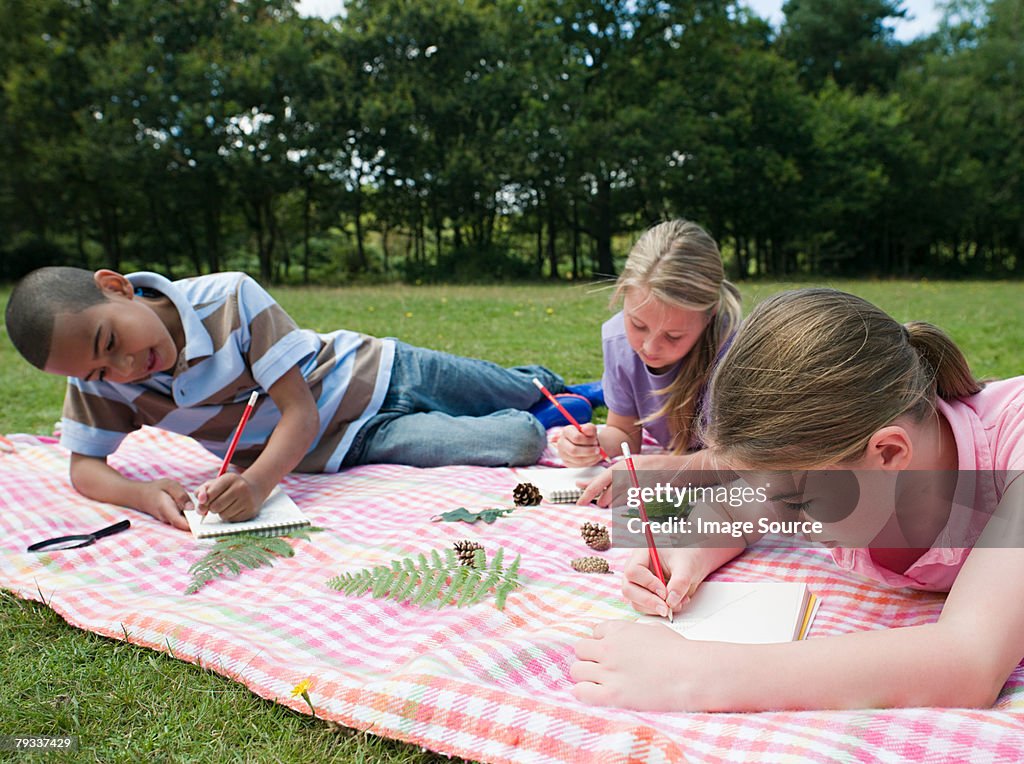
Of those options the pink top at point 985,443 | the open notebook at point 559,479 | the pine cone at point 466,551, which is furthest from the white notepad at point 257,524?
the pink top at point 985,443

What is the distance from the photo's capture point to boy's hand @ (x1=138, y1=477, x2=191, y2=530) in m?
2.62

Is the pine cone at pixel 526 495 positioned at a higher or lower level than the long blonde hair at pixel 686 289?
lower

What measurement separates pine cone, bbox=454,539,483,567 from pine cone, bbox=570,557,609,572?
0.88 ft

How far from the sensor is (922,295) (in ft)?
45.8

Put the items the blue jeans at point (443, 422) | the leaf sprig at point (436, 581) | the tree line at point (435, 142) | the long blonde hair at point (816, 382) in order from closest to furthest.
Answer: the long blonde hair at point (816, 382), the leaf sprig at point (436, 581), the blue jeans at point (443, 422), the tree line at point (435, 142)

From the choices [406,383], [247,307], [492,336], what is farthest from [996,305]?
[247,307]

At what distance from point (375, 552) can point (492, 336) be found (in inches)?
211

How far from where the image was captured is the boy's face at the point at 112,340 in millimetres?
2422

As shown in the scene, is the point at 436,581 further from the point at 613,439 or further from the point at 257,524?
the point at 613,439

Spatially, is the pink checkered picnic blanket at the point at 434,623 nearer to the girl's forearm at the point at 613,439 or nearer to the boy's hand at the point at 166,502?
the boy's hand at the point at 166,502

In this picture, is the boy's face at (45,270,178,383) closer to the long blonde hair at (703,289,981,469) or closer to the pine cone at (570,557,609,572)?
the pine cone at (570,557,609,572)

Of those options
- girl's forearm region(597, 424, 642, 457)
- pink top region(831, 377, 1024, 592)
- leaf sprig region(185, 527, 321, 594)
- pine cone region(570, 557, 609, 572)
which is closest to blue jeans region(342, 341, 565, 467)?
girl's forearm region(597, 424, 642, 457)

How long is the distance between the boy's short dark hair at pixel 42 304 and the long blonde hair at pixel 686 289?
173 centimetres

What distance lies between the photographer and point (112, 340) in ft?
8.18
